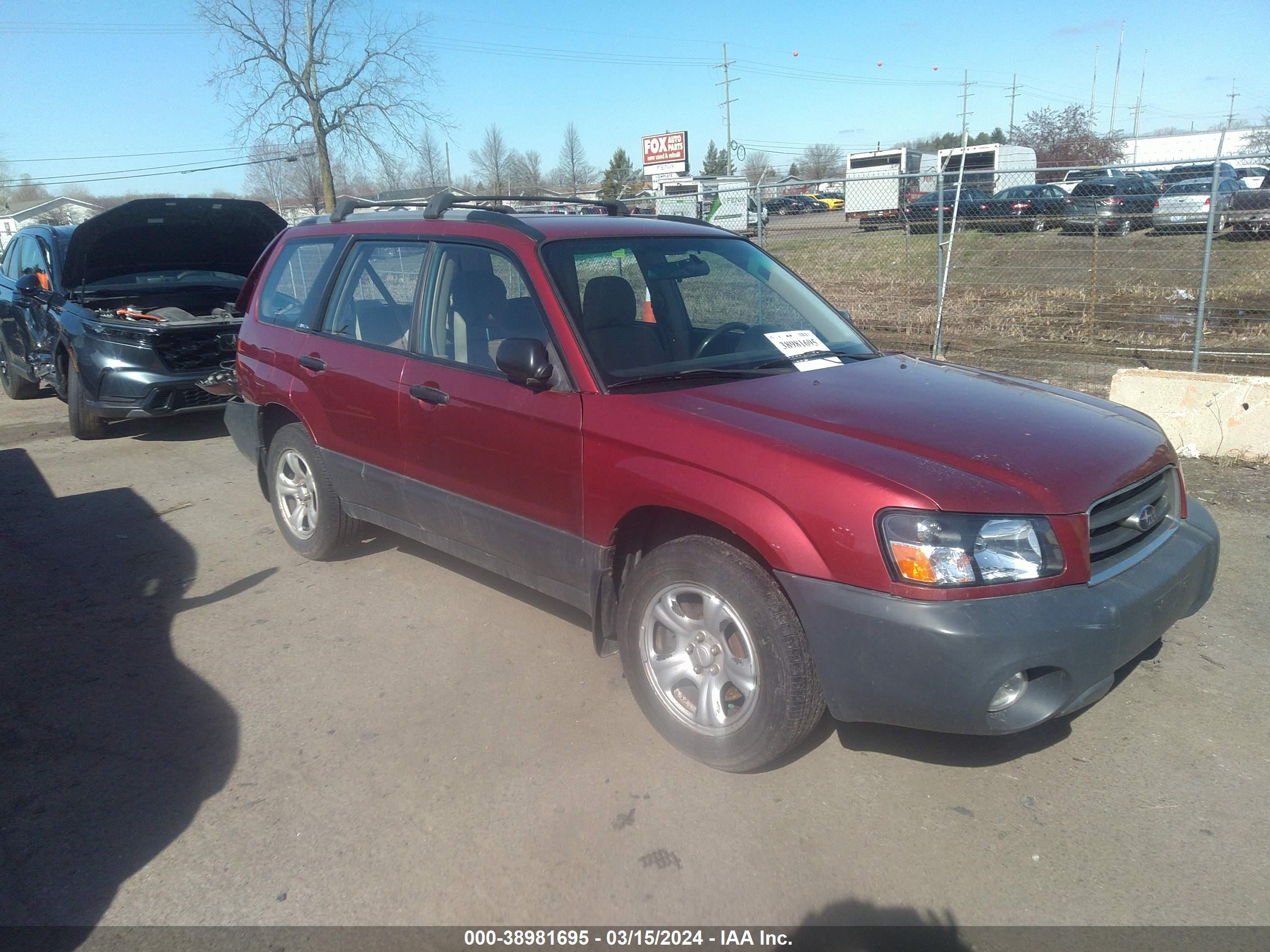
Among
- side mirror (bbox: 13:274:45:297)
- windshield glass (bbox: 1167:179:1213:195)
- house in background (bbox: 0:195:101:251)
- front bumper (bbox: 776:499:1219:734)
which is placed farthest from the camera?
house in background (bbox: 0:195:101:251)

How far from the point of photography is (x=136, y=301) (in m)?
8.48

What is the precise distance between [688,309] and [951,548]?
1.87 metres

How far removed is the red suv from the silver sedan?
6.44m

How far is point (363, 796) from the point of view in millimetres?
3078

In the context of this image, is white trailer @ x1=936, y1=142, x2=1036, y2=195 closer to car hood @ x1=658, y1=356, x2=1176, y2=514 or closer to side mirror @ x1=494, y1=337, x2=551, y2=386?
car hood @ x1=658, y1=356, x2=1176, y2=514

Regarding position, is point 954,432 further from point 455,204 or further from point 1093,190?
point 1093,190

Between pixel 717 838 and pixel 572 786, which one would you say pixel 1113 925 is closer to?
pixel 717 838

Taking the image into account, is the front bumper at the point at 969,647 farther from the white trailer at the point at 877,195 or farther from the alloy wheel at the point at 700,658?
the white trailer at the point at 877,195

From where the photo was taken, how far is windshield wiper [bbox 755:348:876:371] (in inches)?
146

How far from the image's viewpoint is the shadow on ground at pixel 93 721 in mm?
2758

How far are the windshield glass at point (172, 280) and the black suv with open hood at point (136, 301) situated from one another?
0.5 inches

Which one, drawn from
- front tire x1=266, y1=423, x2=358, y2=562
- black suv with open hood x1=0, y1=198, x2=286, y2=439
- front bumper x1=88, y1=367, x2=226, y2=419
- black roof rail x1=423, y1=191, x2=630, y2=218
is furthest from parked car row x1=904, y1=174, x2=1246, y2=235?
front bumper x1=88, y1=367, x2=226, y2=419

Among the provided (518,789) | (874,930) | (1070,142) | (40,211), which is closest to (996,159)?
(1070,142)

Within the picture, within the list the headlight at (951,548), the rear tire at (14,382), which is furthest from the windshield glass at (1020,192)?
the rear tire at (14,382)
